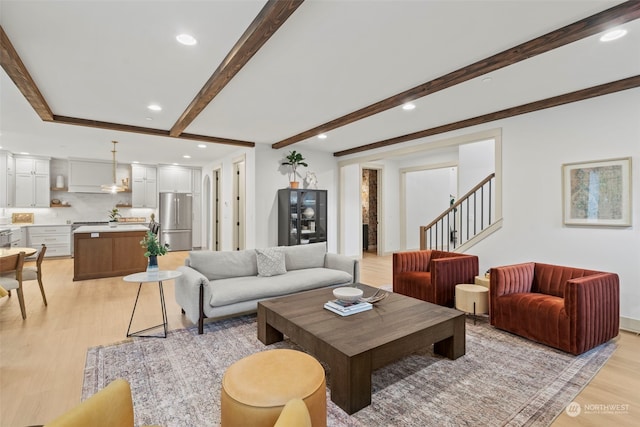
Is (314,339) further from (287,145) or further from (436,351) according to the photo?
(287,145)

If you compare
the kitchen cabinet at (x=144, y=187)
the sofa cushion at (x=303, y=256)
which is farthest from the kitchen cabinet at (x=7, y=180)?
the sofa cushion at (x=303, y=256)

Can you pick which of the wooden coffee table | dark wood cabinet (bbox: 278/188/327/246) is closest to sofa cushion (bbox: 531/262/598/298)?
the wooden coffee table

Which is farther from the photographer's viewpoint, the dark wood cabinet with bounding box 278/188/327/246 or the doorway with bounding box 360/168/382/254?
the doorway with bounding box 360/168/382/254

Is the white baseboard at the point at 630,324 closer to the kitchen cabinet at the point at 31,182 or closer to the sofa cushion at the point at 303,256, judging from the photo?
the sofa cushion at the point at 303,256

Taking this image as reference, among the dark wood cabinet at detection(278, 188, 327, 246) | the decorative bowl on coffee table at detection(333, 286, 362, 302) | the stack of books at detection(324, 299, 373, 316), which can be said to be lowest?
the stack of books at detection(324, 299, 373, 316)

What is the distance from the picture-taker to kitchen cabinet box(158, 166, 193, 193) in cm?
894

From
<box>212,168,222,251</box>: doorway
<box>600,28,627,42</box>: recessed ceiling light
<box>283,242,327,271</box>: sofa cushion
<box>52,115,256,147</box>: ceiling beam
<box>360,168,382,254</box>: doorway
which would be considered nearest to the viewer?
<box>600,28,627,42</box>: recessed ceiling light

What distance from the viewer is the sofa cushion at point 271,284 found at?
3217mm

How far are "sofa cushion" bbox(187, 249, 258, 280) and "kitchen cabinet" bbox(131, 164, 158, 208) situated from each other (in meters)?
6.10

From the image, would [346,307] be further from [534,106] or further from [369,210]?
[369,210]

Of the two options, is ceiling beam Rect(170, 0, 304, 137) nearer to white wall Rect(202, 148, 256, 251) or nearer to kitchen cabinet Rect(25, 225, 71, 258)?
white wall Rect(202, 148, 256, 251)

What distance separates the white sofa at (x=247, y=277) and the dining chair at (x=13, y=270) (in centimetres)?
168

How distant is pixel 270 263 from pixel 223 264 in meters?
0.57

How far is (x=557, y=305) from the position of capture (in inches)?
110
